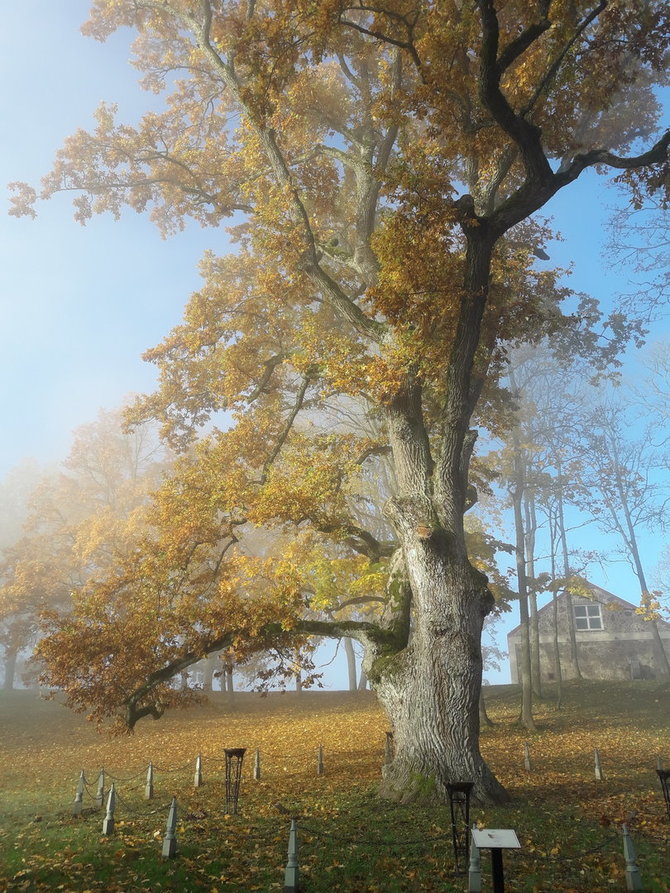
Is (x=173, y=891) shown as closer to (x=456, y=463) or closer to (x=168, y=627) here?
(x=168, y=627)

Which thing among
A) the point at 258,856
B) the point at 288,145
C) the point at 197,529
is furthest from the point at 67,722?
the point at 288,145

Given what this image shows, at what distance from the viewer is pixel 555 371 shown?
33000 mm

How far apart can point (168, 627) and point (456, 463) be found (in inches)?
296

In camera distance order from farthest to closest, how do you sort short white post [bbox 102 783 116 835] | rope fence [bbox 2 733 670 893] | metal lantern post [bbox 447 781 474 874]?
short white post [bbox 102 783 116 835] < metal lantern post [bbox 447 781 474 874] < rope fence [bbox 2 733 670 893]

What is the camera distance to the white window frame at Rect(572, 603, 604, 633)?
37844 millimetres

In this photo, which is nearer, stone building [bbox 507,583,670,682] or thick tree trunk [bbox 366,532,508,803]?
thick tree trunk [bbox 366,532,508,803]

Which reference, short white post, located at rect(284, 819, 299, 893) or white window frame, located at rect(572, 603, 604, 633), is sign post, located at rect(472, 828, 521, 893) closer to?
short white post, located at rect(284, 819, 299, 893)

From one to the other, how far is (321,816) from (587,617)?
34.3m

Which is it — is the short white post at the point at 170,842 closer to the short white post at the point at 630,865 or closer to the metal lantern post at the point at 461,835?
the metal lantern post at the point at 461,835

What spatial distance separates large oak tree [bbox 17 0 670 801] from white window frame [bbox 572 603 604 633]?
1052 inches

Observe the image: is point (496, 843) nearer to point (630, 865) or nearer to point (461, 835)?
point (630, 865)

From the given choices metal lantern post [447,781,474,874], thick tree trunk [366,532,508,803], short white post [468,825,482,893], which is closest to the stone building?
thick tree trunk [366,532,508,803]

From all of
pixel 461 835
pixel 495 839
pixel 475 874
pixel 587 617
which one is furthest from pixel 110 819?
pixel 587 617

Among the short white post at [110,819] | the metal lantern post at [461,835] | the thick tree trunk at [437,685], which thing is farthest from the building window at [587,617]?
the short white post at [110,819]
